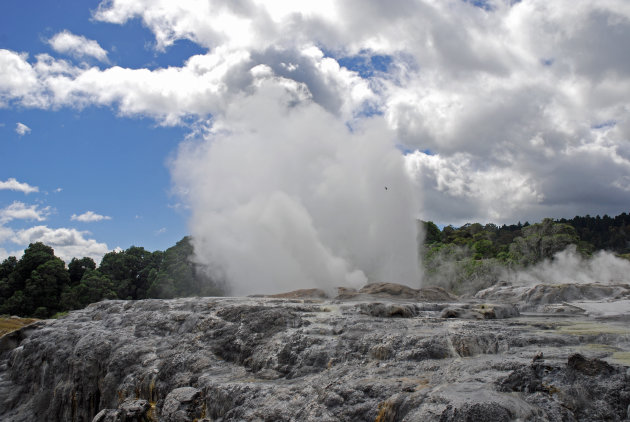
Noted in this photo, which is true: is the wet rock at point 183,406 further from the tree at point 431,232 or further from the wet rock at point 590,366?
the tree at point 431,232

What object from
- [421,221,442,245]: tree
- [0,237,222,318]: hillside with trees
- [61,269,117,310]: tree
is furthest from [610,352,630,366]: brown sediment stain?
[421,221,442,245]: tree

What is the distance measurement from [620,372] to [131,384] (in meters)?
11.4

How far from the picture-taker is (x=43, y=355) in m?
18.3

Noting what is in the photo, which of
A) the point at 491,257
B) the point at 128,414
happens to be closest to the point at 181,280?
the point at 491,257

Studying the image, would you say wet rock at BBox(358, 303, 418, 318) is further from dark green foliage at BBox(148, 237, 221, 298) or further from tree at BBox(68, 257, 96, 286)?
tree at BBox(68, 257, 96, 286)

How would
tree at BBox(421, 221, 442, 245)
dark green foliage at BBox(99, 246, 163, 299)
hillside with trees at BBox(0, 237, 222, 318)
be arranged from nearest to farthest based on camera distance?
hillside with trees at BBox(0, 237, 222, 318), dark green foliage at BBox(99, 246, 163, 299), tree at BBox(421, 221, 442, 245)

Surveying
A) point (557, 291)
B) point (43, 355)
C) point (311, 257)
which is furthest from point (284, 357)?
point (311, 257)

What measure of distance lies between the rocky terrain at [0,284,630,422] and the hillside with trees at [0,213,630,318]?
30.8 m

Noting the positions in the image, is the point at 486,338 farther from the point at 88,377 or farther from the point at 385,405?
the point at 88,377

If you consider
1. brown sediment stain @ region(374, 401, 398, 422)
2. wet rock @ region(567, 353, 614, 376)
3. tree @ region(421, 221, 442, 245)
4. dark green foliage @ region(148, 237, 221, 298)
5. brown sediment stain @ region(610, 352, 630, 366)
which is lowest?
brown sediment stain @ region(374, 401, 398, 422)

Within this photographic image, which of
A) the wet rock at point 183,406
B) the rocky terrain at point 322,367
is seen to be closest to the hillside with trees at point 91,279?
the rocky terrain at point 322,367

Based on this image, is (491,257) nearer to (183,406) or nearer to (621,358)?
(621,358)

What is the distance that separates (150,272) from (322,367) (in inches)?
2047

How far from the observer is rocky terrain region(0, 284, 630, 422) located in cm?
683
